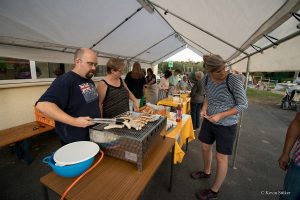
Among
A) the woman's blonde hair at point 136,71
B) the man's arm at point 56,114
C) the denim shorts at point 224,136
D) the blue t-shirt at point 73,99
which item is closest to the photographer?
the man's arm at point 56,114

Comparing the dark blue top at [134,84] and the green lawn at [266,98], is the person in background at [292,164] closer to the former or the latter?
the dark blue top at [134,84]

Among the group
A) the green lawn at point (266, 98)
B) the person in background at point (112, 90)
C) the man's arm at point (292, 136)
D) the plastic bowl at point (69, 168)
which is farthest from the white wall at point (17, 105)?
the green lawn at point (266, 98)

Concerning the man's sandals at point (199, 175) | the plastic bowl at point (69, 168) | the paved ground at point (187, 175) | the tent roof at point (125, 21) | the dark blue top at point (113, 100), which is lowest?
the paved ground at point (187, 175)

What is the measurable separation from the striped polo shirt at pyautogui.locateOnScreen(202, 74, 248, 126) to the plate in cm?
137

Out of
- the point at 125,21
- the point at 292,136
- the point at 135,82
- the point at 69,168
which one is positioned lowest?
the point at 69,168

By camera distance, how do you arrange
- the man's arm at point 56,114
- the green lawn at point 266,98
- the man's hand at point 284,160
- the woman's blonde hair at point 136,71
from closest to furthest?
1. the man's arm at point 56,114
2. the man's hand at point 284,160
3. the woman's blonde hair at point 136,71
4. the green lawn at point 266,98

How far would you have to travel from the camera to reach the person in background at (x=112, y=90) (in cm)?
174

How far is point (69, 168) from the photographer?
91 centimetres

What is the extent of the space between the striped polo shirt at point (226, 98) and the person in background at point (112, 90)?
3.62ft

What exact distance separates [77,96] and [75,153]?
0.50m

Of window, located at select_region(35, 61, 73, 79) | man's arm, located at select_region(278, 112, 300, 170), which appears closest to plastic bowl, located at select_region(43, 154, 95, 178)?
man's arm, located at select_region(278, 112, 300, 170)

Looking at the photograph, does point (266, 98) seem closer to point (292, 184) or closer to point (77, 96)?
point (292, 184)

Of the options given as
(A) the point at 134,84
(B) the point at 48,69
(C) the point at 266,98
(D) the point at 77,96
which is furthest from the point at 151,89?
(C) the point at 266,98

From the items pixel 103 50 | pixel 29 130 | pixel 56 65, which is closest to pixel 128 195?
pixel 29 130
